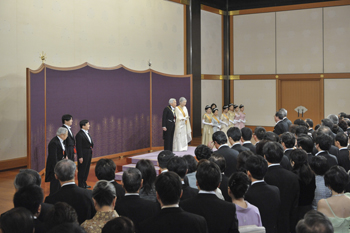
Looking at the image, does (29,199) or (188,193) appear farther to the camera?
(188,193)

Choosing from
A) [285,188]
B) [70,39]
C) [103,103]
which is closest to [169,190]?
[285,188]

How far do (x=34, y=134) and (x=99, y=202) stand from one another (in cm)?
604

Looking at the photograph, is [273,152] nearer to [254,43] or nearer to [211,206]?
[211,206]

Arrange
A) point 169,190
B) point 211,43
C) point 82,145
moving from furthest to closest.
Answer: point 211,43 → point 82,145 → point 169,190

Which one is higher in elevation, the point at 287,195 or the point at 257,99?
the point at 257,99

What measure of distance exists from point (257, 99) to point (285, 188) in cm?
1425

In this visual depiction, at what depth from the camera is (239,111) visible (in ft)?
51.3

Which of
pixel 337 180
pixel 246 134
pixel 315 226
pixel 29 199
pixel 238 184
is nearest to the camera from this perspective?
pixel 315 226

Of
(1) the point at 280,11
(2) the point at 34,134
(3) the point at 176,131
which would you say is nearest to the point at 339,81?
(1) the point at 280,11

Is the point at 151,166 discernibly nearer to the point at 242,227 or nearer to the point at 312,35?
the point at 242,227

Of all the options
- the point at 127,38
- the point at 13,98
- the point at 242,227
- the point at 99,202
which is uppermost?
the point at 127,38

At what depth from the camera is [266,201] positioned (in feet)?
11.7

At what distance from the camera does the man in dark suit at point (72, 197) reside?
11.9 feet


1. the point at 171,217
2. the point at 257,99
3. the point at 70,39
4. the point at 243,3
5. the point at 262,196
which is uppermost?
the point at 243,3
